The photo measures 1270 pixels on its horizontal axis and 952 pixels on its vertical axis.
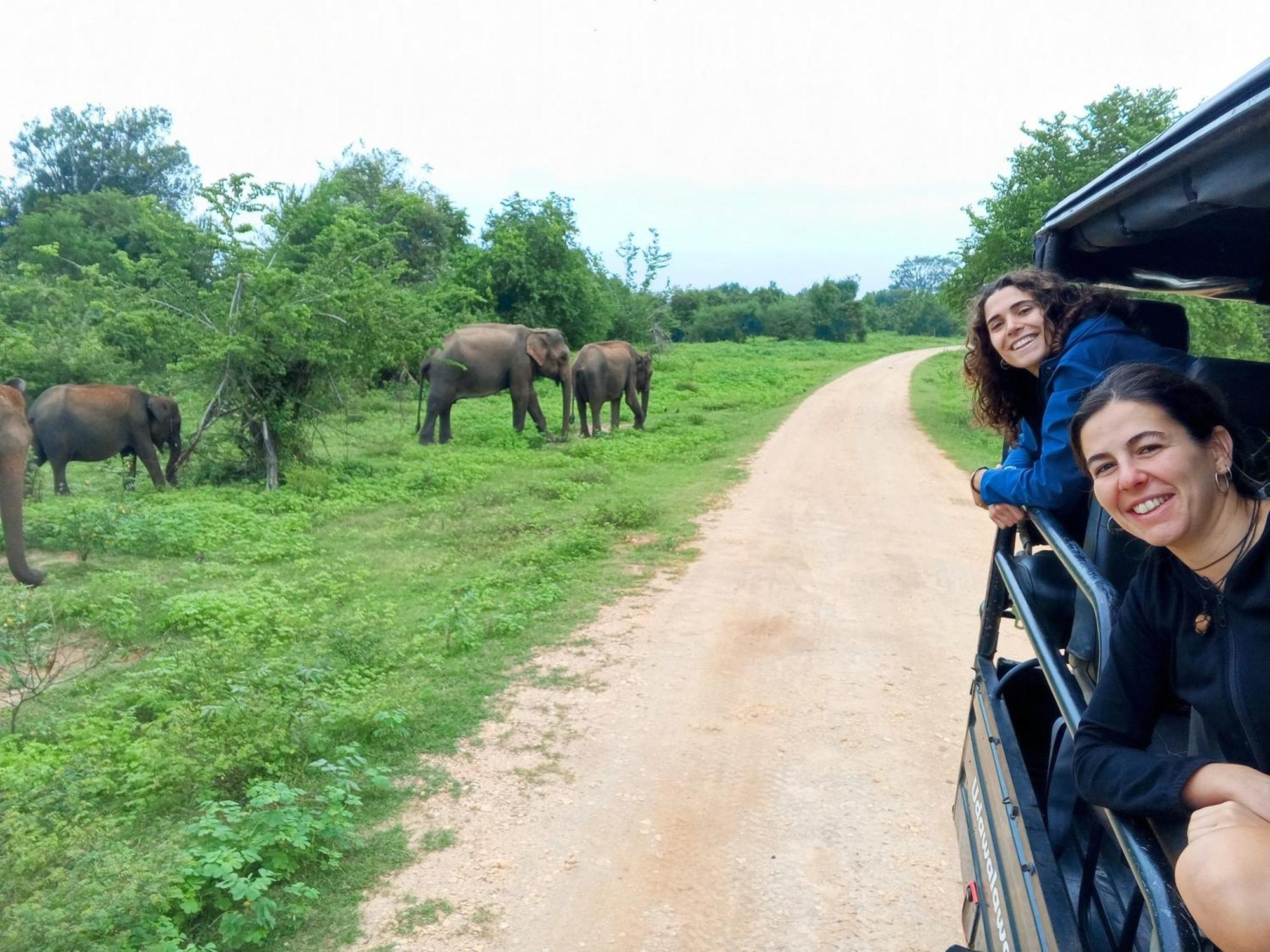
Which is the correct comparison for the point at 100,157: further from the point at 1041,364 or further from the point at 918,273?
the point at 918,273

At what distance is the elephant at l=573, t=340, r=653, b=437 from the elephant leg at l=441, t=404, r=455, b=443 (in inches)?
90.0

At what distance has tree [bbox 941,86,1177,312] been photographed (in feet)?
48.9

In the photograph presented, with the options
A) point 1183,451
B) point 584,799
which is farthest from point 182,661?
point 1183,451

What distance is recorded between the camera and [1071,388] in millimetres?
2775

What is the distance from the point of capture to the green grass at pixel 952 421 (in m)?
14.1

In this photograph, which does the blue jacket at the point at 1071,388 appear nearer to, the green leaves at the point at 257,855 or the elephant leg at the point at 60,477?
the green leaves at the point at 257,855

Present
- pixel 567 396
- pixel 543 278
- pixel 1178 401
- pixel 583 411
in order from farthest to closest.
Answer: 1. pixel 543 278
2. pixel 583 411
3. pixel 567 396
4. pixel 1178 401

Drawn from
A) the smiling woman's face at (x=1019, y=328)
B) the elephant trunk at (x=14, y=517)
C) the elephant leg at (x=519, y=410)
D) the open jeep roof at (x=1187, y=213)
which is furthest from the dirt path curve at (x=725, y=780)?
the elephant leg at (x=519, y=410)

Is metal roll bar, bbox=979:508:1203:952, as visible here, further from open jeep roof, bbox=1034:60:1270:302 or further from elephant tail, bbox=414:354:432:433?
elephant tail, bbox=414:354:432:433

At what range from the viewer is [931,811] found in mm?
4020

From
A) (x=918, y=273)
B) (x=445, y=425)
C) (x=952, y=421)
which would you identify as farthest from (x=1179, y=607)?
(x=918, y=273)

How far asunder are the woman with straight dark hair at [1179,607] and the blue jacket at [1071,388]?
738 millimetres

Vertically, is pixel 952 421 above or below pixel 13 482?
below

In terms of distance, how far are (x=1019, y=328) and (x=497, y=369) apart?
1392cm
